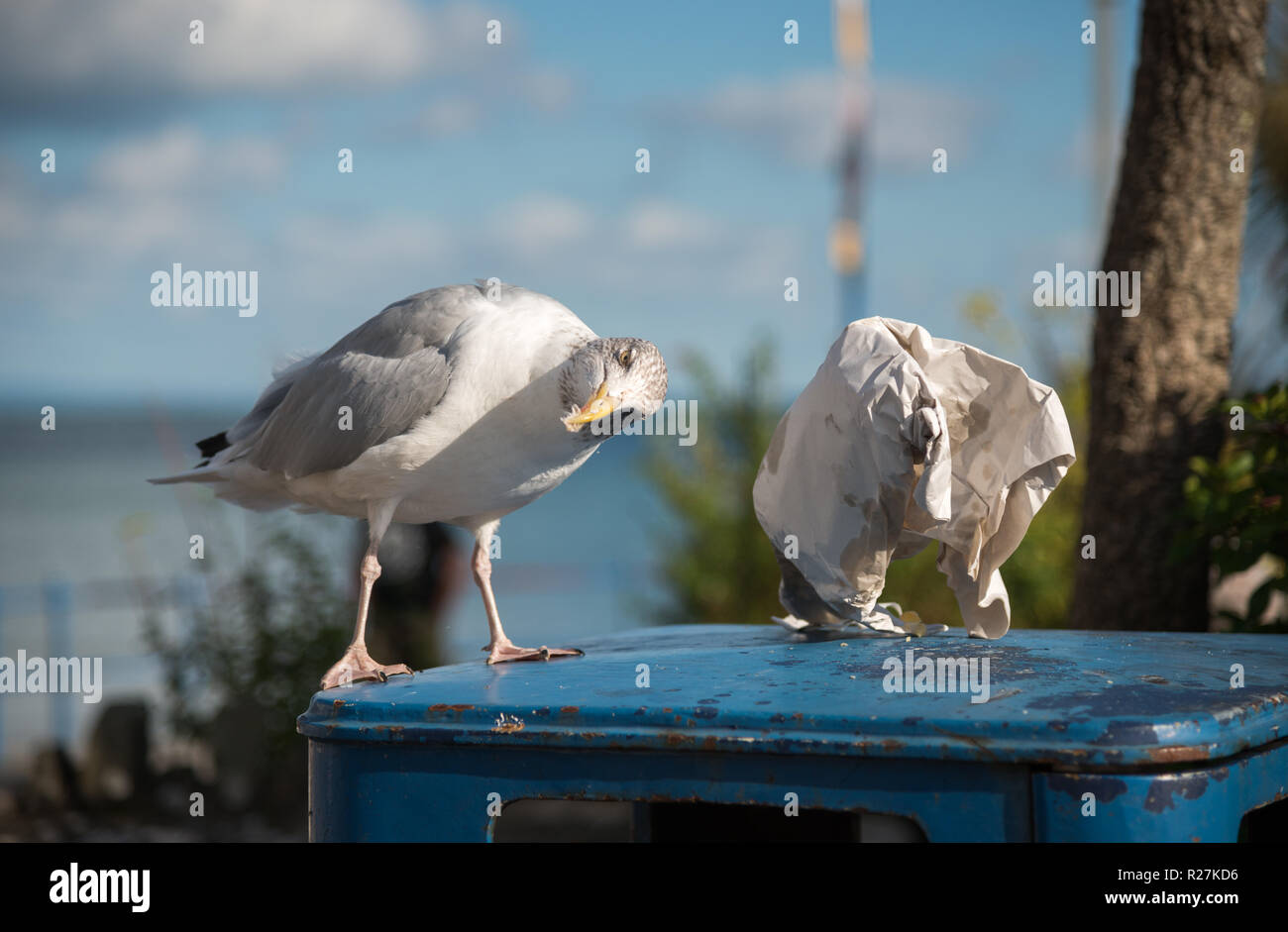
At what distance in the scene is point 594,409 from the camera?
2842 millimetres

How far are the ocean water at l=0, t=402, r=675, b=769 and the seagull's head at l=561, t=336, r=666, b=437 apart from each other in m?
1.10

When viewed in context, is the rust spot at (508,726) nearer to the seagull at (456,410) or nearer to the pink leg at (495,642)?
the seagull at (456,410)

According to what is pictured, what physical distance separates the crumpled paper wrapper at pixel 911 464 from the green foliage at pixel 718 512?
517 cm

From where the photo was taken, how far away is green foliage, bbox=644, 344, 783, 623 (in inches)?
324

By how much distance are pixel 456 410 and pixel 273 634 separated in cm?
456

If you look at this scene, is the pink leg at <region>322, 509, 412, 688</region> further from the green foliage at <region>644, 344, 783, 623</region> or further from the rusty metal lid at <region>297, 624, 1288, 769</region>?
the green foliage at <region>644, 344, 783, 623</region>

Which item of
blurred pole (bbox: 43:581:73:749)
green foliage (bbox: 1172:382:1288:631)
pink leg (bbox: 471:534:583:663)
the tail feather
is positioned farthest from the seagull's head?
blurred pole (bbox: 43:581:73:749)

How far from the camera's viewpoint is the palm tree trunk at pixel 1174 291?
14.9 feet

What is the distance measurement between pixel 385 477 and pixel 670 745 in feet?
4.30

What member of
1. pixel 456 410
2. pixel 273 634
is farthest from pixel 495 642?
pixel 273 634

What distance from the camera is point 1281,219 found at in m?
10.1

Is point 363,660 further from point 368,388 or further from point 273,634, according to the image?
point 273,634
